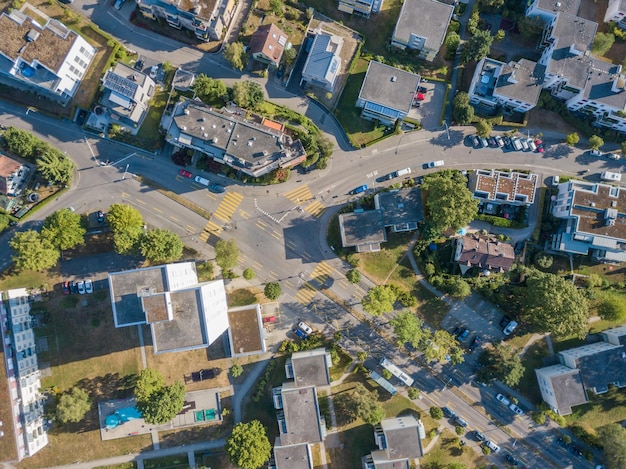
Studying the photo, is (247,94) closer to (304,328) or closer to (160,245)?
(160,245)

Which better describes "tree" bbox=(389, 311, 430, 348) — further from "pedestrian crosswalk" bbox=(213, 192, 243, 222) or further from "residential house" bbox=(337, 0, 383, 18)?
"residential house" bbox=(337, 0, 383, 18)

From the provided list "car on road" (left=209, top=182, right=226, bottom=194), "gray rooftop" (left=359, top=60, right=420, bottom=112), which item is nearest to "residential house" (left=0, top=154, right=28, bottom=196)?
"car on road" (left=209, top=182, right=226, bottom=194)

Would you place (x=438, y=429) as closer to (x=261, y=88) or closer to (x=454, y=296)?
(x=454, y=296)

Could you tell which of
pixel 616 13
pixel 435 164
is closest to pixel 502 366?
pixel 435 164

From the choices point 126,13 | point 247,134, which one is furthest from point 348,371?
point 126,13

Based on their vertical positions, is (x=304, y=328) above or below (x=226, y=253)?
below

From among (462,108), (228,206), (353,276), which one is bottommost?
(353,276)
